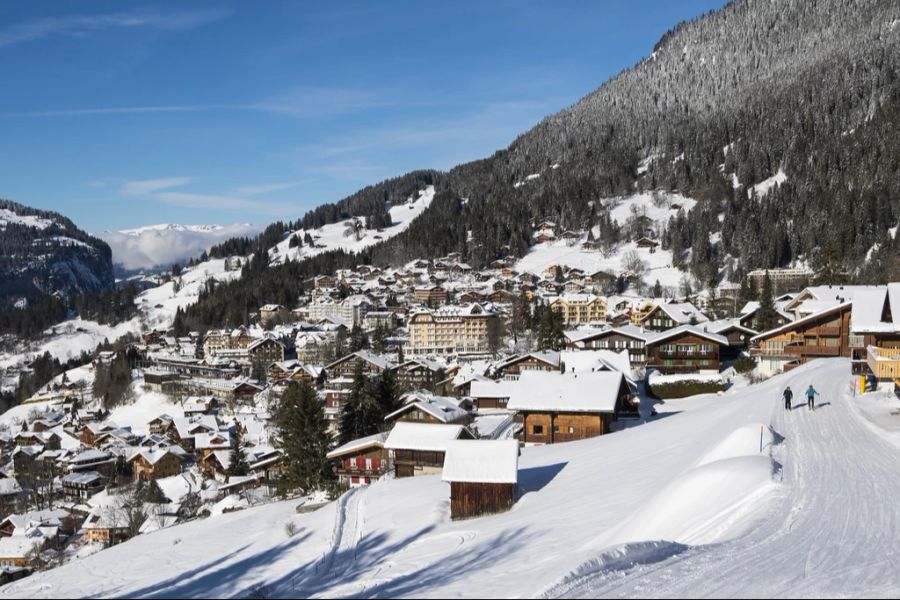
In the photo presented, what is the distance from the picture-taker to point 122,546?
87.1ft

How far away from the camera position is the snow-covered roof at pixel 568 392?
3275 centimetres

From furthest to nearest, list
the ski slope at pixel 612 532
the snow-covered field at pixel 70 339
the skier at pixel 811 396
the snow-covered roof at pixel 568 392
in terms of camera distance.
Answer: the snow-covered field at pixel 70 339
the snow-covered roof at pixel 568 392
the skier at pixel 811 396
the ski slope at pixel 612 532

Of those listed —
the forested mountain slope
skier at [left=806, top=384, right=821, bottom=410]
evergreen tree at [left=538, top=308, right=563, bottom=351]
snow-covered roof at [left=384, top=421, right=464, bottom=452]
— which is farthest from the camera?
the forested mountain slope

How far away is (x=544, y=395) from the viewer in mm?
33656

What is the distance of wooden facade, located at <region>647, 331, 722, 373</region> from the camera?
49.4 m

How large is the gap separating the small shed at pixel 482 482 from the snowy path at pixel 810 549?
742cm

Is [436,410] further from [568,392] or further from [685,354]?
[685,354]

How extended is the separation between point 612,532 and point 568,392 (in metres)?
19.8

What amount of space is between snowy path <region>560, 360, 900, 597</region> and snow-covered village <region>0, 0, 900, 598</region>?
2.9 inches

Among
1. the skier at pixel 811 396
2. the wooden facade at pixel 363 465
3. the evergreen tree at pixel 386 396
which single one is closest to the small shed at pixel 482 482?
the skier at pixel 811 396

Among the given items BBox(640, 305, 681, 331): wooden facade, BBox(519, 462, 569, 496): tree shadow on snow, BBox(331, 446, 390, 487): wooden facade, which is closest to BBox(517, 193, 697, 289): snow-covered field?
BBox(640, 305, 681, 331): wooden facade

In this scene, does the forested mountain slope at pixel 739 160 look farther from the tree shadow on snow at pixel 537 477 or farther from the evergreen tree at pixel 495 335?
the tree shadow on snow at pixel 537 477

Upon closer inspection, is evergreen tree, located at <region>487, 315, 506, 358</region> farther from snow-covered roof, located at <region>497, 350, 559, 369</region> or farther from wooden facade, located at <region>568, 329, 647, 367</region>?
wooden facade, located at <region>568, 329, 647, 367</region>

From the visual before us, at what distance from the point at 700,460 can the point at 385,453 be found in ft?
63.3
